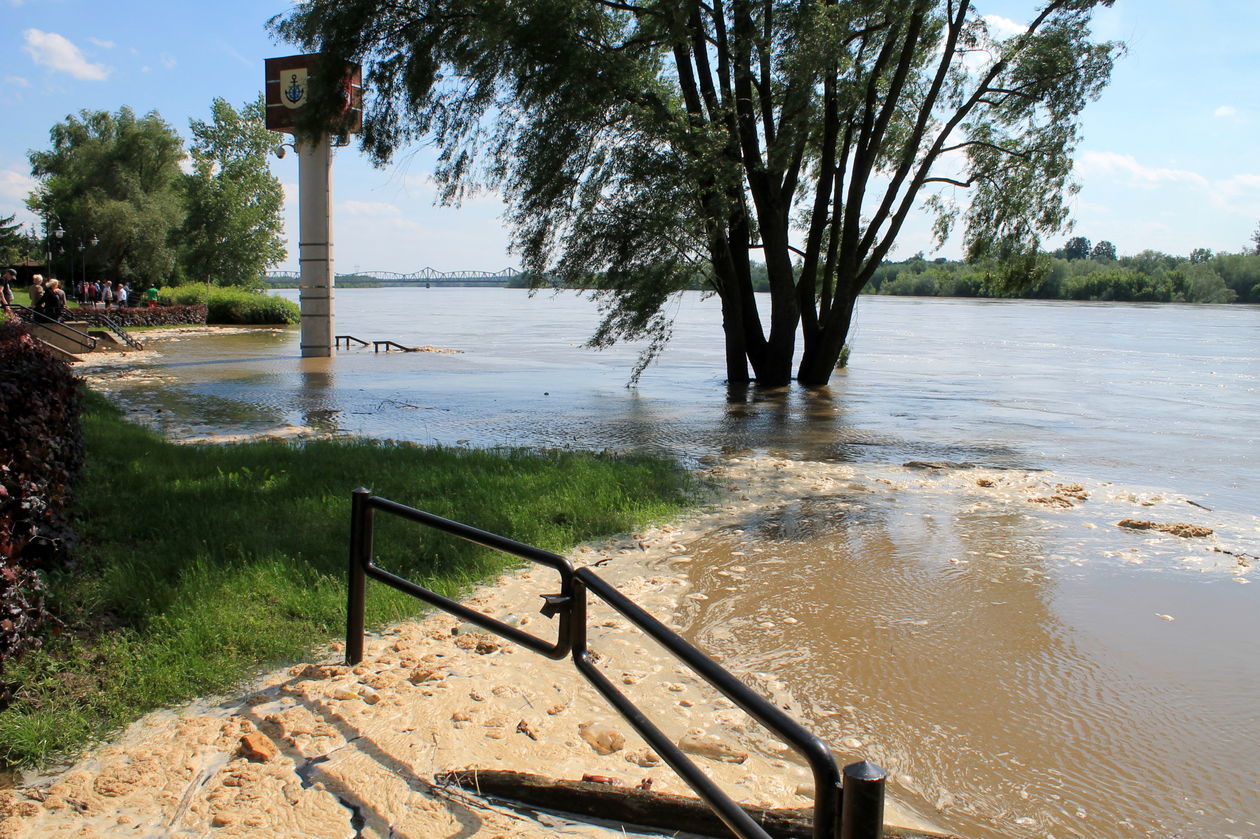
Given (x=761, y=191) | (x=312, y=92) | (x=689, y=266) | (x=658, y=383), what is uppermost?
(x=312, y=92)

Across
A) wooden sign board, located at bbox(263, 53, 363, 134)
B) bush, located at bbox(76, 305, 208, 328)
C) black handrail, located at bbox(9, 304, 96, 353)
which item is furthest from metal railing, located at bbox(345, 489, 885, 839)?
bush, located at bbox(76, 305, 208, 328)

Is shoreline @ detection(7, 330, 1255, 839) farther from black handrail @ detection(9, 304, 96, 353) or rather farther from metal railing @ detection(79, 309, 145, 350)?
metal railing @ detection(79, 309, 145, 350)

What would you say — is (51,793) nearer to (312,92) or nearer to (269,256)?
(312,92)

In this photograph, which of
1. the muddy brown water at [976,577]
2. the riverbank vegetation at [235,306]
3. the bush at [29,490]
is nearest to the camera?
the bush at [29,490]

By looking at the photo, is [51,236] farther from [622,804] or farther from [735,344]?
[622,804]

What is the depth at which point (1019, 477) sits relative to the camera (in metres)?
11.4

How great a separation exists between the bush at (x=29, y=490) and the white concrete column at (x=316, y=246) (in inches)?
922

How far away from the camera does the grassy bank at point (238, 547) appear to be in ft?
14.0

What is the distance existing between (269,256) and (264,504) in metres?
63.4

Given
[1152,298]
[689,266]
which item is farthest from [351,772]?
[1152,298]

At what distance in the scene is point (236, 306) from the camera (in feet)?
165

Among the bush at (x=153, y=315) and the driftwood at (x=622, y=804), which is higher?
the bush at (x=153, y=315)

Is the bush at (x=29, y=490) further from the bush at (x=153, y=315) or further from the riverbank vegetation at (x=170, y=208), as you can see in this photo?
the riverbank vegetation at (x=170, y=208)

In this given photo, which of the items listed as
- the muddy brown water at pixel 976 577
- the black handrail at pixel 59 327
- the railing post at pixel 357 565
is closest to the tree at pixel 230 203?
the black handrail at pixel 59 327
